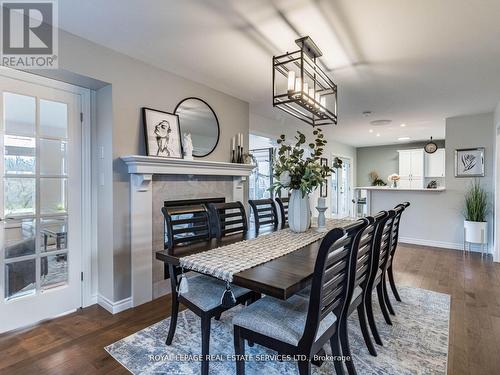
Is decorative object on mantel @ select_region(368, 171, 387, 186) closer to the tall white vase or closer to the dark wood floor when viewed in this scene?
the dark wood floor

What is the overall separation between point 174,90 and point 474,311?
3.73 metres

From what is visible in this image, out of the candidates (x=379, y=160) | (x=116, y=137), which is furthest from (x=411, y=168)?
(x=116, y=137)

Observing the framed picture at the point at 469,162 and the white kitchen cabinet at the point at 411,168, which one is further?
the white kitchen cabinet at the point at 411,168

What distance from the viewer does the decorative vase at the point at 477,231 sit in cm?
446

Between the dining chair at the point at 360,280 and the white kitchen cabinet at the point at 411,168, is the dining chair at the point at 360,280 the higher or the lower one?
the lower one

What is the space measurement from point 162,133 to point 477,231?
5.06 m

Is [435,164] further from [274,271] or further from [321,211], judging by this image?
[274,271]

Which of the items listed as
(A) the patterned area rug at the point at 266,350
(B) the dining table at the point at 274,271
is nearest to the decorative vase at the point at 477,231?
(A) the patterned area rug at the point at 266,350

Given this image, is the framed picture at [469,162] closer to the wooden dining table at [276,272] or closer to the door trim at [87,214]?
the wooden dining table at [276,272]

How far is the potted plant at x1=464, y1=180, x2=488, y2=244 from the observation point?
447 cm

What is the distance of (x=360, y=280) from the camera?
5.75 ft

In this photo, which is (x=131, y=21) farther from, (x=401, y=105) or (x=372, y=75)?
(x=401, y=105)

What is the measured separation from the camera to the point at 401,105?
4.23m

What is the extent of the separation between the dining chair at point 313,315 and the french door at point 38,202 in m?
1.96
